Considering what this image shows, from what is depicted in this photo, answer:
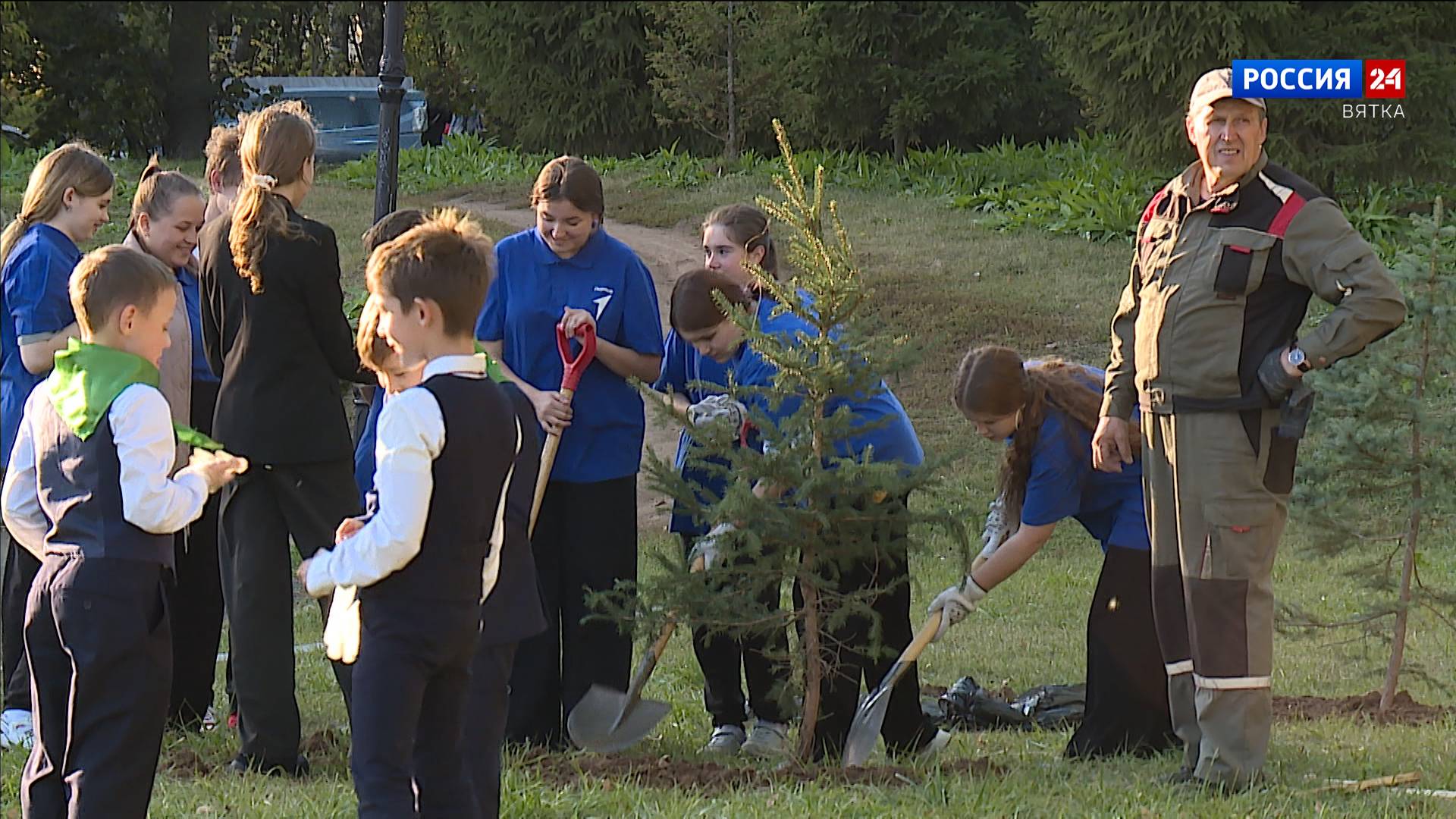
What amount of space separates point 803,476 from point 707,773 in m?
0.92

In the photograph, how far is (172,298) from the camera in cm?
399

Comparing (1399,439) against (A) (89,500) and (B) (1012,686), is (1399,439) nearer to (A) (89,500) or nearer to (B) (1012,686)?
(B) (1012,686)

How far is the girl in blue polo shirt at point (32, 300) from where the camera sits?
16.9 feet

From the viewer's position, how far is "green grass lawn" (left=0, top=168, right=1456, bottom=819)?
443 centimetres

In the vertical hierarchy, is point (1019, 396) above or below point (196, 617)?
above

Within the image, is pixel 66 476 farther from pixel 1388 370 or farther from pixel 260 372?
pixel 1388 370

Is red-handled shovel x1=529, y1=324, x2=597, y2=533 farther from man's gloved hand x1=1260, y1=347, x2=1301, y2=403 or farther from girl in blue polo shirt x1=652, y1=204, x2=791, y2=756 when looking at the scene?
man's gloved hand x1=1260, y1=347, x2=1301, y2=403

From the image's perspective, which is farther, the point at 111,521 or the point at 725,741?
the point at 725,741

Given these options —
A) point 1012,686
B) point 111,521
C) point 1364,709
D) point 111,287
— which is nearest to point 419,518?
point 111,521

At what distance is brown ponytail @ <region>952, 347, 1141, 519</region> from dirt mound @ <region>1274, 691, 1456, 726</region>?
64.9 inches

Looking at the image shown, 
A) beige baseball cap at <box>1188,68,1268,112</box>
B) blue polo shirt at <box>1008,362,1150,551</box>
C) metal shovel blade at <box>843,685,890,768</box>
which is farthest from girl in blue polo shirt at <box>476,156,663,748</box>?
beige baseball cap at <box>1188,68,1268,112</box>

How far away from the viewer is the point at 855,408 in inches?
195

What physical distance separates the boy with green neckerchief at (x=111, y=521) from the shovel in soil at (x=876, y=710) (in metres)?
2.05

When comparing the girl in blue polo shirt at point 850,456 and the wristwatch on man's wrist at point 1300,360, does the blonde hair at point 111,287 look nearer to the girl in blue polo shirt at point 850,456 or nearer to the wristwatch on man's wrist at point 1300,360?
the girl in blue polo shirt at point 850,456
